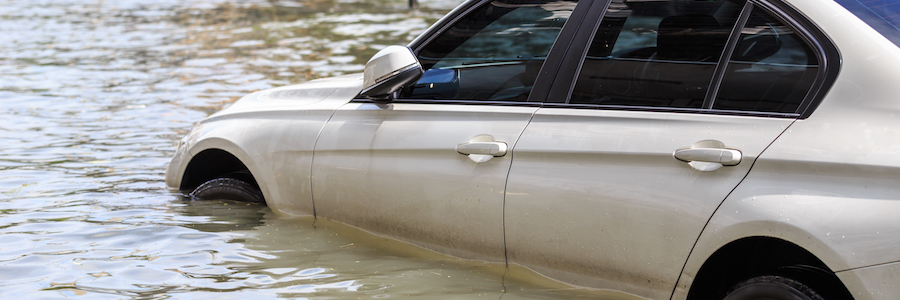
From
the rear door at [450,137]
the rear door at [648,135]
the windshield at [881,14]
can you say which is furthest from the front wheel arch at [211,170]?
the windshield at [881,14]

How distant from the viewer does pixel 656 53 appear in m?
3.34

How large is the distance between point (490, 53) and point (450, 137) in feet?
1.85

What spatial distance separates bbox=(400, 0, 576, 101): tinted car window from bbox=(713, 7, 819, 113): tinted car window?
0.88 meters

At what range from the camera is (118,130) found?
8.62 metres

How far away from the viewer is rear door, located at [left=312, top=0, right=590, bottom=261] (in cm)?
357

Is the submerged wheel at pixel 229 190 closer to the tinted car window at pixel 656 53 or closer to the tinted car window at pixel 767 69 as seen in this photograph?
the tinted car window at pixel 656 53

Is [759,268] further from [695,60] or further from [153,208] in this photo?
[153,208]

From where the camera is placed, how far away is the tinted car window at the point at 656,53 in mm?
3133

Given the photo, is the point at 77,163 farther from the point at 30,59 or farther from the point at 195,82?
the point at 30,59

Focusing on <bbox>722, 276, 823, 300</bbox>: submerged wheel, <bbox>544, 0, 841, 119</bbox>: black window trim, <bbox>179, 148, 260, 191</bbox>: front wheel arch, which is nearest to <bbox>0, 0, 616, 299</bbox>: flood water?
<bbox>179, 148, 260, 191</bbox>: front wheel arch

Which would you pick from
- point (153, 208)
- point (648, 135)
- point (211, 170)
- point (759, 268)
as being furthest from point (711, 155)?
point (153, 208)

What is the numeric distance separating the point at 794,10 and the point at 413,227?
73.5 inches

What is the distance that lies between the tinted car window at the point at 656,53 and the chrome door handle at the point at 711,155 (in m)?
0.22

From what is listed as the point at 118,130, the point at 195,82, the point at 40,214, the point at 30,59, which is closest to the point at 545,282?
the point at 40,214
